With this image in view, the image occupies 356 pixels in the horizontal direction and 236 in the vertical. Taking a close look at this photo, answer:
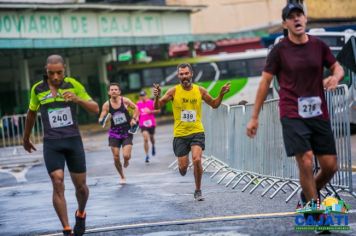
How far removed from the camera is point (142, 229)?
8898 millimetres

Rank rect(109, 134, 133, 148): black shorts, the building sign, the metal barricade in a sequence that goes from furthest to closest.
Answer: the building sign < the metal barricade < rect(109, 134, 133, 148): black shorts

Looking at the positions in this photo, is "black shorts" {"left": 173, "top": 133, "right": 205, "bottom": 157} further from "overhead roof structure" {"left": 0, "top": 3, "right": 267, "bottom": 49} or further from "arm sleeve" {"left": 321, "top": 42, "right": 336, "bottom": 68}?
"overhead roof structure" {"left": 0, "top": 3, "right": 267, "bottom": 49}

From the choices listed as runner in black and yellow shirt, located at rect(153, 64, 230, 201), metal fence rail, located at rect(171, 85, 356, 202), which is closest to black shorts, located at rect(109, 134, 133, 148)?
metal fence rail, located at rect(171, 85, 356, 202)

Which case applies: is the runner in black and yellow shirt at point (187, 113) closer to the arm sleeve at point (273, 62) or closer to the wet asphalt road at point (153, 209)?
the wet asphalt road at point (153, 209)

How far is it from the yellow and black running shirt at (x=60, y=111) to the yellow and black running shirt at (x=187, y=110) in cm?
383

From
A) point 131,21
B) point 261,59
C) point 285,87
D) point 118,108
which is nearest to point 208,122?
point 118,108

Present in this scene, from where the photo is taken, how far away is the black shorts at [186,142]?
12578 mm

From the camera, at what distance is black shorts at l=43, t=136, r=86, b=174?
8.84 meters

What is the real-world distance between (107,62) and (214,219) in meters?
40.5

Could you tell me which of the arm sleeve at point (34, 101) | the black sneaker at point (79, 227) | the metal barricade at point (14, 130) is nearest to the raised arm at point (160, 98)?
the arm sleeve at point (34, 101)

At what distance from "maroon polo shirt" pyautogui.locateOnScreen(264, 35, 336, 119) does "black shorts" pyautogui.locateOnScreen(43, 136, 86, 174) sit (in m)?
2.13

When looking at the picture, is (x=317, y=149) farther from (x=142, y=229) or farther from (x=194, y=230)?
(x=142, y=229)

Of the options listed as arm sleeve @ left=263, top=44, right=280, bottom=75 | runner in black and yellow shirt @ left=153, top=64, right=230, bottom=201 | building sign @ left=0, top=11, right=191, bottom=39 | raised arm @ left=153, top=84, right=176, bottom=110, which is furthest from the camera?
building sign @ left=0, top=11, right=191, bottom=39

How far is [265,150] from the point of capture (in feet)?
41.9
